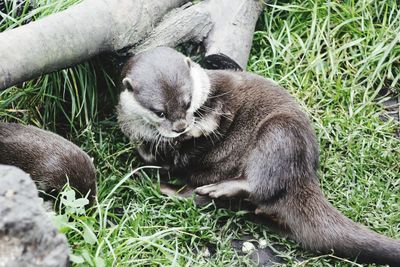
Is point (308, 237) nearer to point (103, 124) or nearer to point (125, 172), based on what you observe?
point (125, 172)

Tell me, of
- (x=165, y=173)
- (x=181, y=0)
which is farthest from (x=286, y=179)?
(x=181, y=0)

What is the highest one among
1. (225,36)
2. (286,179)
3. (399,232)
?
(225,36)

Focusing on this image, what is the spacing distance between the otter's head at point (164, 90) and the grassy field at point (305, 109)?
0.95 feet

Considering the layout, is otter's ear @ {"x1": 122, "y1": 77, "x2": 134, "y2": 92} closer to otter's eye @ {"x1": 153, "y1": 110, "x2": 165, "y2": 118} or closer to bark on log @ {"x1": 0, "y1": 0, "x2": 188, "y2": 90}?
otter's eye @ {"x1": 153, "y1": 110, "x2": 165, "y2": 118}

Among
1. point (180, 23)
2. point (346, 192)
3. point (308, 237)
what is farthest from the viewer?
point (180, 23)

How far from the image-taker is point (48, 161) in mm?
3209

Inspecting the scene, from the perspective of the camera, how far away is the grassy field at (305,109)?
10.2 feet

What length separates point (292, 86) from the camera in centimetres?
397

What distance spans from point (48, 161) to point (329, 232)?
1.21m

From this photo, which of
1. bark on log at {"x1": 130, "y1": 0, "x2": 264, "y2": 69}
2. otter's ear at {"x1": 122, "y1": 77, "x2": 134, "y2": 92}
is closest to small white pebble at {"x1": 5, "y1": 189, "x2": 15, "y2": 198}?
A: otter's ear at {"x1": 122, "y1": 77, "x2": 134, "y2": 92}

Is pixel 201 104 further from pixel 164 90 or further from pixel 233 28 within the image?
pixel 233 28

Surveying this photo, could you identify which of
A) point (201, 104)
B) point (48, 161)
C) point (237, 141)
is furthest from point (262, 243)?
point (48, 161)

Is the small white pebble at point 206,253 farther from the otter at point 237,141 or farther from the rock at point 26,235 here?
the rock at point 26,235

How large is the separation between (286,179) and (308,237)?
Answer: 27 cm
